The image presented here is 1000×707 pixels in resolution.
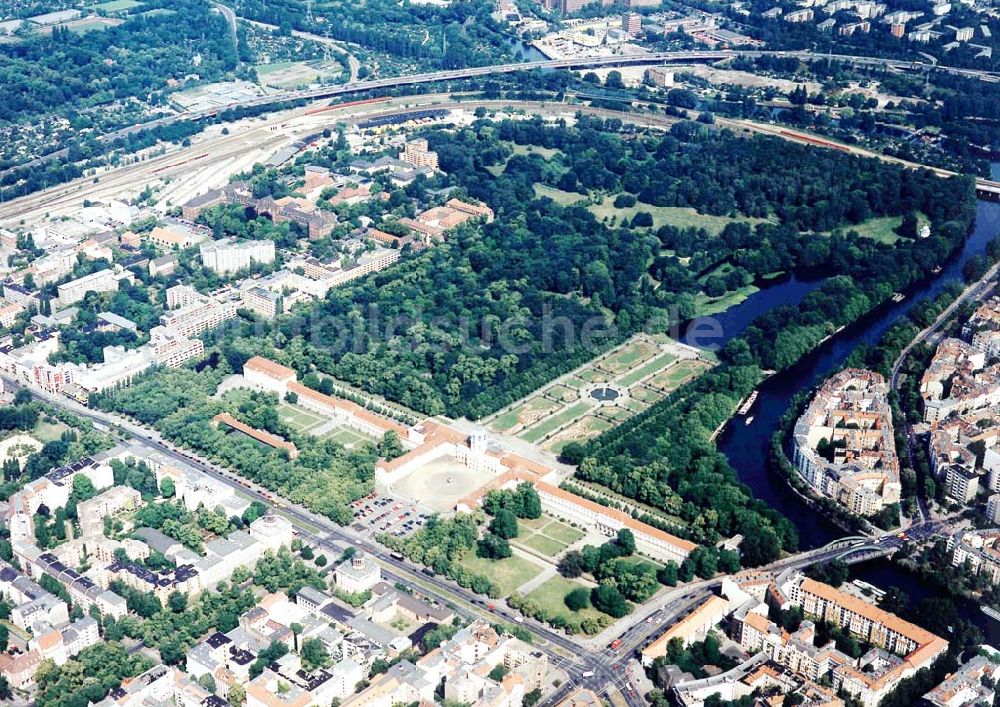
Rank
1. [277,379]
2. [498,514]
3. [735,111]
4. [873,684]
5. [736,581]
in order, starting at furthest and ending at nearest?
[735,111] < [277,379] < [498,514] < [736,581] < [873,684]

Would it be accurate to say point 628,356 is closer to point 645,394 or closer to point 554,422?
point 645,394

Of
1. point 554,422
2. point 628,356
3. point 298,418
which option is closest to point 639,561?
point 554,422

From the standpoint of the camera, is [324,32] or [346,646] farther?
[324,32]

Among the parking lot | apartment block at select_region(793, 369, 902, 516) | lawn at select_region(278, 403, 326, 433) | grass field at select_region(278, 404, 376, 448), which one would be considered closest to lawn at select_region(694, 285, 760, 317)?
apartment block at select_region(793, 369, 902, 516)

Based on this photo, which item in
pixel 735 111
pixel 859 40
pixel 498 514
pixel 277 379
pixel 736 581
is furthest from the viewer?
pixel 859 40

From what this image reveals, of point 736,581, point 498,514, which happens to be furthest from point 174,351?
point 736,581

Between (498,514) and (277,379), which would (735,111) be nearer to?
(277,379)
